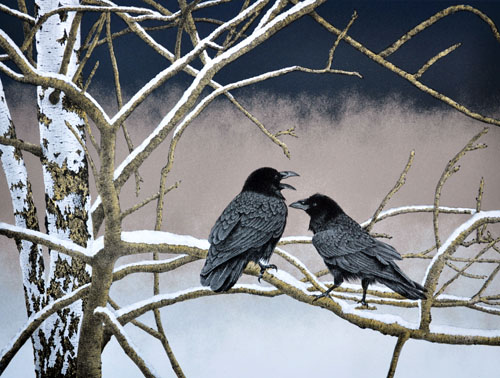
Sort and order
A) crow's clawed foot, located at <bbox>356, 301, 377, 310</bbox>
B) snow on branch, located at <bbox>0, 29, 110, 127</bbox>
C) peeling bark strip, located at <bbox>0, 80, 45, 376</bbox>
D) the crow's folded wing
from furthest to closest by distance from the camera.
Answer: peeling bark strip, located at <bbox>0, 80, 45, 376</bbox>, crow's clawed foot, located at <bbox>356, 301, 377, 310</bbox>, the crow's folded wing, snow on branch, located at <bbox>0, 29, 110, 127</bbox>

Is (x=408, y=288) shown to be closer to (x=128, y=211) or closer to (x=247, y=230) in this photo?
(x=247, y=230)

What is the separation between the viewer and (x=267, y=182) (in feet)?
5.77

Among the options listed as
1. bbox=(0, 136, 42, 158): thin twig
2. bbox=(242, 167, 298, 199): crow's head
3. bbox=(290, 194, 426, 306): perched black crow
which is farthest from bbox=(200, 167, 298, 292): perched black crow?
bbox=(0, 136, 42, 158): thin twig

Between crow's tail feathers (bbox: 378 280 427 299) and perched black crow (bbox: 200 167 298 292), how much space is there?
1.24 feet

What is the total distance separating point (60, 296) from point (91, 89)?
0.73 metres

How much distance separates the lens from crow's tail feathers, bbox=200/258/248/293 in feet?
5.03

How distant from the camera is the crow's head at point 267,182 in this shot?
1749mm

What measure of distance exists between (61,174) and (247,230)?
681mm

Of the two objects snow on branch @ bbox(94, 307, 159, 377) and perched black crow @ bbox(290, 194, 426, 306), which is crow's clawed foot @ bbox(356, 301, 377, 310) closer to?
perched black crow @ bbox(290, 194, 426, 306)

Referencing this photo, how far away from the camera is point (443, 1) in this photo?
1.95 meters

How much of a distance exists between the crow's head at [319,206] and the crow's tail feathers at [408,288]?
0.28m

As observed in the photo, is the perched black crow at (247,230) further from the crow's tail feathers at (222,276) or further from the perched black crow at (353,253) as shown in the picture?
the perched black crow at (353,253)

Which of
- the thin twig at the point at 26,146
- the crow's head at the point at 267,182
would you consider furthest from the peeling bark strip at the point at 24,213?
the crow's head at the point at 267,182

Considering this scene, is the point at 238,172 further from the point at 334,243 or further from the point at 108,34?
the point at 108,34
